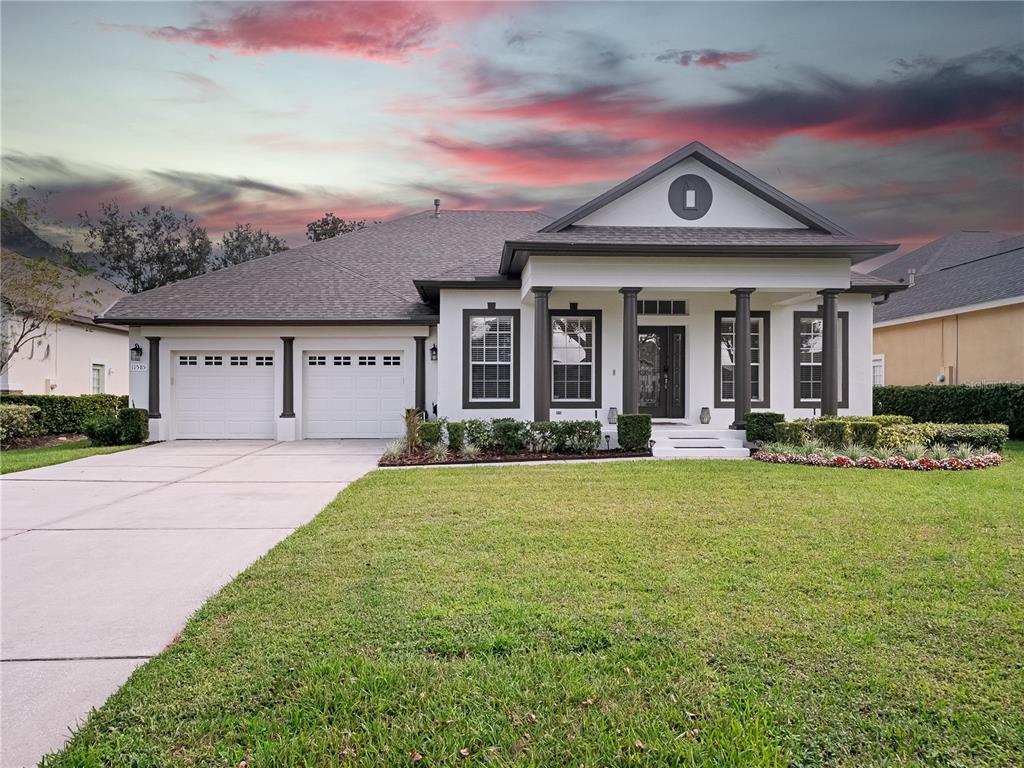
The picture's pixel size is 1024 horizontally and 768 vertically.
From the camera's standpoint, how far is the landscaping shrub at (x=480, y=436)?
1164 cm

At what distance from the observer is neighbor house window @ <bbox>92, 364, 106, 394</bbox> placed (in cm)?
2030

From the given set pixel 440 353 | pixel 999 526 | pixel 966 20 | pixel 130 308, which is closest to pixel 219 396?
pixel 130 308

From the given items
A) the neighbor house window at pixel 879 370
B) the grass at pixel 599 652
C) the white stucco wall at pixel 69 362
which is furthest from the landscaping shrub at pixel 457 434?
the neighbor house window at pixel 879 370

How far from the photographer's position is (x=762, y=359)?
1414 cm

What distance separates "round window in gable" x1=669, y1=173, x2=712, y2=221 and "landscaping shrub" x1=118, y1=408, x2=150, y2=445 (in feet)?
43.5

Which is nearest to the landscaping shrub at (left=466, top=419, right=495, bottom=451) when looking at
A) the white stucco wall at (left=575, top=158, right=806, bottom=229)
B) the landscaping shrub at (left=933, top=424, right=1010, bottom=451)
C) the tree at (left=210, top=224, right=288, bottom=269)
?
the white stucco wall at (left=575, top=158, right=806, bottom=229)

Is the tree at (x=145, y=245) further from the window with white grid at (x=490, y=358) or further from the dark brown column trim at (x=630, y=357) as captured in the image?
the dark brown column trim at (x=630, y=357)

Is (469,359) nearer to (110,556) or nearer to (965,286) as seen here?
(110,556)

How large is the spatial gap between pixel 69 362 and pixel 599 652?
21.6m

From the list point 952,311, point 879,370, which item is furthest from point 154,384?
point 879,370

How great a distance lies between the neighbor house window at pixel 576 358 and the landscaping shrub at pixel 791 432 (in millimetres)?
3890

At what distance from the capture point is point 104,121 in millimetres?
14844

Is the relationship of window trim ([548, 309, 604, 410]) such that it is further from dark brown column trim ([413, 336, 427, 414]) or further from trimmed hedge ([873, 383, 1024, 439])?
trimmed hedge ([873, 383, 1024, 439])

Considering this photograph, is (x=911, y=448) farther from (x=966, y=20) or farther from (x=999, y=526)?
(x=966, y=20)
